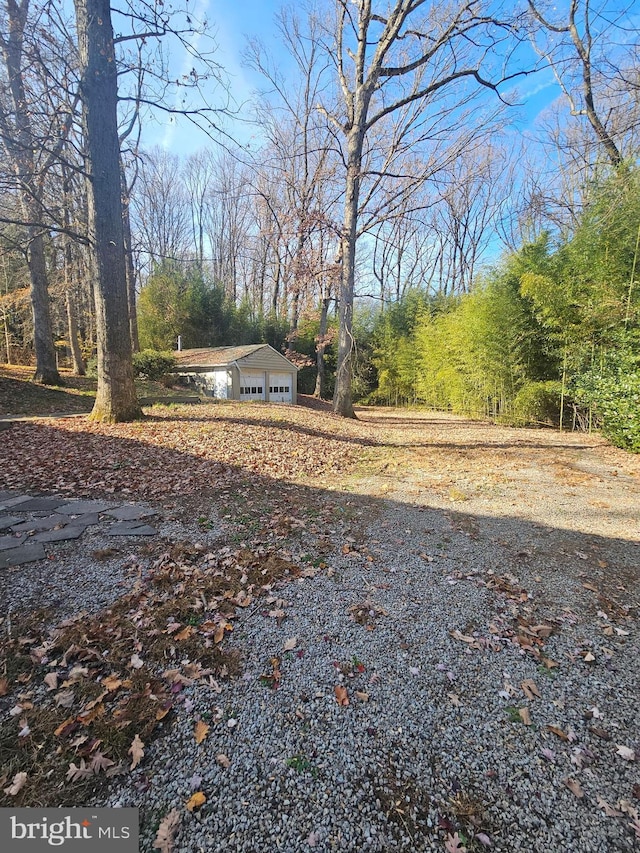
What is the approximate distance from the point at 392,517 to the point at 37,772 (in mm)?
2866

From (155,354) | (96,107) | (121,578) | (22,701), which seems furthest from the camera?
(155,354)

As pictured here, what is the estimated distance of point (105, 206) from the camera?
227 inches

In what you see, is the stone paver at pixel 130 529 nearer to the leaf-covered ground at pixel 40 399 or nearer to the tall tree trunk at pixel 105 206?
the tall tree trunk at pixel 105 206

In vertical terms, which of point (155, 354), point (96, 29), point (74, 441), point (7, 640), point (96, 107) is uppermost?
point (96, 29)

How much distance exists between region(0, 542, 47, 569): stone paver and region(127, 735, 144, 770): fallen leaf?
5.46 feet

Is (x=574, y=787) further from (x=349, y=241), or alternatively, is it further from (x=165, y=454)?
(x=349, y=241)

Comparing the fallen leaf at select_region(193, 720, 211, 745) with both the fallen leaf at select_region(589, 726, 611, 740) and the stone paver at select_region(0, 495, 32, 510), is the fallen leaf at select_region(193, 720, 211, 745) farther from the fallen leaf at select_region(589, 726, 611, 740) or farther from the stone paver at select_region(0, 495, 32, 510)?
the stone paver at select_region(0, 495, 32, 510)

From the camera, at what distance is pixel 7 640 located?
5.79 ft

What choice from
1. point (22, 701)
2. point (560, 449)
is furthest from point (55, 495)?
point (560, 449)

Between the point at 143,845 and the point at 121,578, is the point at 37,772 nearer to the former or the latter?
the point at 143,845

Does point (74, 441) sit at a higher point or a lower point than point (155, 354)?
lower

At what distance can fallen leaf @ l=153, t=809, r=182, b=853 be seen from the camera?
1.05 metres

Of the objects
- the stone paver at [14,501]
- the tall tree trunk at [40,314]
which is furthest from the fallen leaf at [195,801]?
the tall tree trunk at [40,314]

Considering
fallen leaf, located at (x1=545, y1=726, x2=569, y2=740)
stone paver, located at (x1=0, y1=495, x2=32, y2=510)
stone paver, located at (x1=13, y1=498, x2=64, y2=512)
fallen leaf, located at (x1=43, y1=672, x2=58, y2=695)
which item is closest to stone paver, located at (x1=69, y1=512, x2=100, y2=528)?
stone paver, located at (x1=13, y1=498, x2=64, y2=512)
